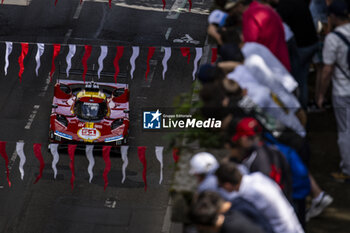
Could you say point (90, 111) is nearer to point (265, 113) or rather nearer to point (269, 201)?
point (265, 113)

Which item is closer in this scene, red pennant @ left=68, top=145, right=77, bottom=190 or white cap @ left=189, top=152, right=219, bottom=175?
white cap @ left=189, top=152, right=219, bottom=175

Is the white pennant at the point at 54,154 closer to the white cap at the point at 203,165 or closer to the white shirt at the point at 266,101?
the white shirt at the point at 266,101

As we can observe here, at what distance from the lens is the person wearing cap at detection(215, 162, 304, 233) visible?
10648mm

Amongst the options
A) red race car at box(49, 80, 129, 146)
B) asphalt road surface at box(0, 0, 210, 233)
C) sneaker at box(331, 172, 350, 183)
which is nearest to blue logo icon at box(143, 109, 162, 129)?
red race car at box(49, 80, 129, 146)

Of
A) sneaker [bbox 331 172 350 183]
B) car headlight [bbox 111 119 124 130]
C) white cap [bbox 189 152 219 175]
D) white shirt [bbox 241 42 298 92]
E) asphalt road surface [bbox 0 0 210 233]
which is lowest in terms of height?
asphalt road surface [bbox 0 0 210 233]

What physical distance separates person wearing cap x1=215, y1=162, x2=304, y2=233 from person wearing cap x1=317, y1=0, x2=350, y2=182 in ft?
12.1

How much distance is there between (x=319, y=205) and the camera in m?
13.7

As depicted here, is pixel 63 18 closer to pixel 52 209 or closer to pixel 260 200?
pixel 52 209

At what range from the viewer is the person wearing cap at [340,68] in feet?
45.2

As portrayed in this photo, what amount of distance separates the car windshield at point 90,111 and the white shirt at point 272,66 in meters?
16.7

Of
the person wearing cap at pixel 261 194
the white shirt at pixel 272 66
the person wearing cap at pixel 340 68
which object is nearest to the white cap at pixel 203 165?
the person wearing cap at pixel 261 194

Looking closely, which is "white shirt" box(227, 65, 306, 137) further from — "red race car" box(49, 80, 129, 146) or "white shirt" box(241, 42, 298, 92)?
"red race car" box(49, 80, 129, 146)

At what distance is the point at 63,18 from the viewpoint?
4169 centimetres

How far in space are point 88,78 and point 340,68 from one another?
2214 centimetres
